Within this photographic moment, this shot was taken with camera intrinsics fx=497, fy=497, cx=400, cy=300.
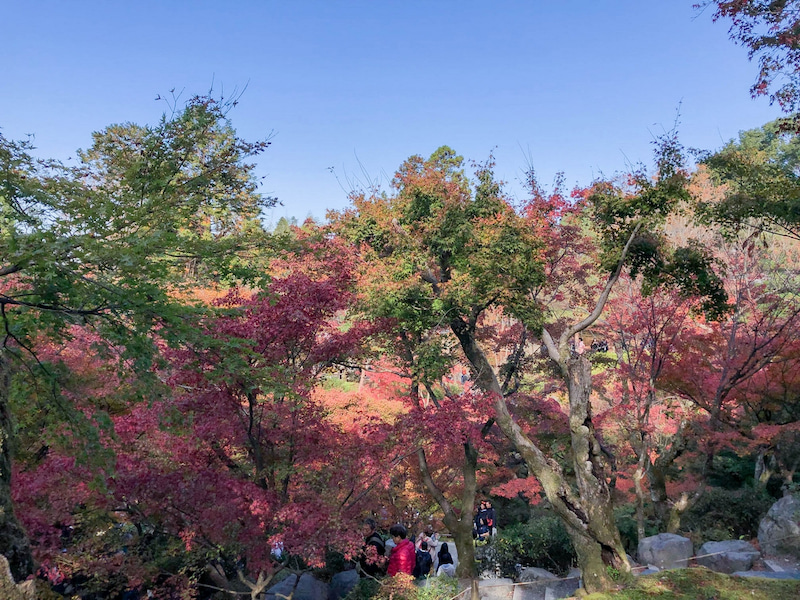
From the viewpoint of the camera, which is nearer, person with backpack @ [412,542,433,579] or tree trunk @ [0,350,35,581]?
tree trunk @ [0,350,35,581]

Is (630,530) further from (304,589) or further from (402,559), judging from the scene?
(304,589)

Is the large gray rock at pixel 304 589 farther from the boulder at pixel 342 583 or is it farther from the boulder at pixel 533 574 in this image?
the boulder at pixel 533 574

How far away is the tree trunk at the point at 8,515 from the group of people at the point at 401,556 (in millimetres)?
4058

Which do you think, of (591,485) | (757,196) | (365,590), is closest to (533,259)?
(757,196)

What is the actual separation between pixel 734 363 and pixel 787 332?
1288 millimetres

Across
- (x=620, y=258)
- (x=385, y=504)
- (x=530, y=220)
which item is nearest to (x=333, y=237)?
(x=530, y=220)

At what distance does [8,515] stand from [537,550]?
29.3 feet

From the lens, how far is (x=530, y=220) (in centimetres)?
877

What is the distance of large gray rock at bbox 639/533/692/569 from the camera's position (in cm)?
895

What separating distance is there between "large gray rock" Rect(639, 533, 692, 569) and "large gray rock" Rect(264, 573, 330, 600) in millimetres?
5960

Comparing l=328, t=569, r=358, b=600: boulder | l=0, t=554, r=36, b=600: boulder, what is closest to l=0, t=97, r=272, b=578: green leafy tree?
l=0, t=554, r=36, b=600: boulder

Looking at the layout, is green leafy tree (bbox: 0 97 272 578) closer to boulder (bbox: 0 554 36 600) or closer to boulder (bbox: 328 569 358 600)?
boulder (bbox: 0 554 36 600)

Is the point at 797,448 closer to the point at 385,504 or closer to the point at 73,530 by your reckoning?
the point at 385,504

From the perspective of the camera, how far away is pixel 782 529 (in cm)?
910
